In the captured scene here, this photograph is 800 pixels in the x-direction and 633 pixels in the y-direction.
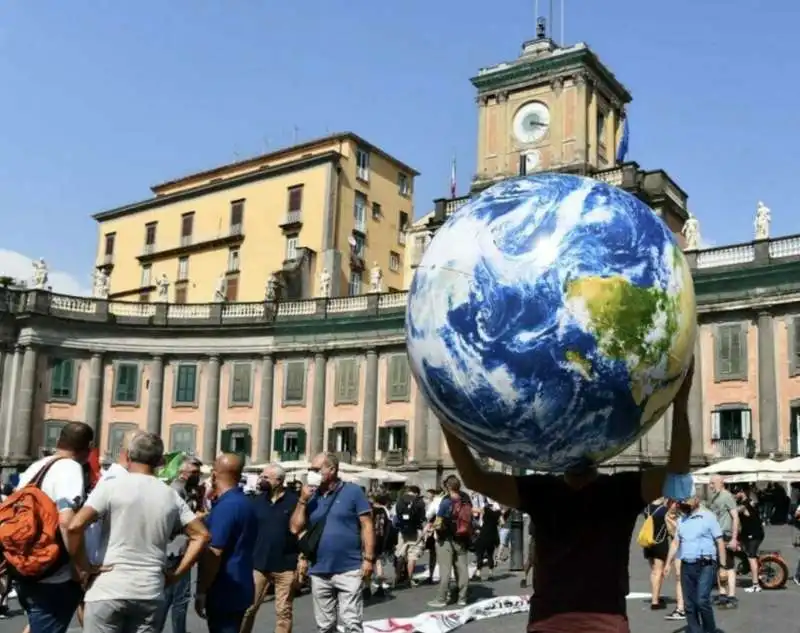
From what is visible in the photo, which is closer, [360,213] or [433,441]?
[433,441]

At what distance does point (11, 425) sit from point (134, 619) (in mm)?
39686

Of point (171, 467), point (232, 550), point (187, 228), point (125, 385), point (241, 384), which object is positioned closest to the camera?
point (232, 550)

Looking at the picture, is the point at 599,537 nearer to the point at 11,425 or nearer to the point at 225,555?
the point at 225,555

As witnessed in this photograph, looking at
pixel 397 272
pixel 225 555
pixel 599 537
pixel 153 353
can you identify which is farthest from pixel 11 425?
pixel 599 537

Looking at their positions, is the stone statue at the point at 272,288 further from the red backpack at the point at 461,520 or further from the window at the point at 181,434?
the red backpack at the point at 461,520

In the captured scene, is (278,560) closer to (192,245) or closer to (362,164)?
(362,164)

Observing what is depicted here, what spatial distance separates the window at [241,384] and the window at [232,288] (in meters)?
8.73

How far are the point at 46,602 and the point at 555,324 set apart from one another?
3.78 m

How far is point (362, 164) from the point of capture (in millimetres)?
52625


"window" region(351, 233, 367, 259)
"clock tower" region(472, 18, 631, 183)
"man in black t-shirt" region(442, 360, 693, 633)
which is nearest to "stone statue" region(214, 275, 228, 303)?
"window" region(351, 233, 367, 259)

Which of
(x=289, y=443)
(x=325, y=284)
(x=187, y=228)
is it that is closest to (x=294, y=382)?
(x=289, y=443)

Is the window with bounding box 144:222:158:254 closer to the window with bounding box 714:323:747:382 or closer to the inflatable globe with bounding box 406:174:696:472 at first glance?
the window with bounding box 714:323:747:382

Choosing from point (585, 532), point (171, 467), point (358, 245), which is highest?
point (358, 245)

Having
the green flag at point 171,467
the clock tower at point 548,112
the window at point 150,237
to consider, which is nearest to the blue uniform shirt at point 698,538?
the green flag at point 171,467
